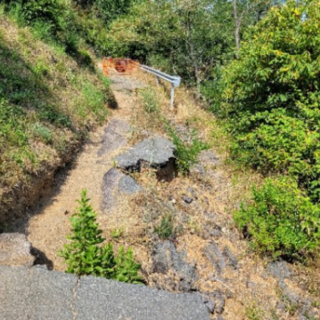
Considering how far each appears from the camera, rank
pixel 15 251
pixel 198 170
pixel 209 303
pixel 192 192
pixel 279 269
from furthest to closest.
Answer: pixel 198 170 < pixel 192 192 < pixel 279 269 < pixel 209 303 < pixel 15 251

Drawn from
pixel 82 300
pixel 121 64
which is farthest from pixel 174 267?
pixel 121 64

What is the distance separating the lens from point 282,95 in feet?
26.3

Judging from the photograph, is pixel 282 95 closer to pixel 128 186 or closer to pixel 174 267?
pixel 128 186

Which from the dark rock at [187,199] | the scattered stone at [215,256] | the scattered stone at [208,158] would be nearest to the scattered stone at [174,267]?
the scattered stone at [215,256]

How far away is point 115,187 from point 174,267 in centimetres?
205

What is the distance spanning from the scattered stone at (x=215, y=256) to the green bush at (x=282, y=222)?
60 cm

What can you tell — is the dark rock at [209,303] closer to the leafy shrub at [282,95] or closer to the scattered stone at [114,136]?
the leafy shrub at [282,95]

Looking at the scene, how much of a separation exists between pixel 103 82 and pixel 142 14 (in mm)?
6532

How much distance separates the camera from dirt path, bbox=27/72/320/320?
465 cm

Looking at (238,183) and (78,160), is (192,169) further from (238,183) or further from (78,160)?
(78,160)

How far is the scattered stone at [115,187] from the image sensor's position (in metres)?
6.04

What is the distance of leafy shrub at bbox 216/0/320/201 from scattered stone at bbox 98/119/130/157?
2.67 m

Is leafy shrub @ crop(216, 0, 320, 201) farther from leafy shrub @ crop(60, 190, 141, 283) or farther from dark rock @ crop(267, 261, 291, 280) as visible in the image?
leafy shrub @ crop(60, 190, 141, 283)

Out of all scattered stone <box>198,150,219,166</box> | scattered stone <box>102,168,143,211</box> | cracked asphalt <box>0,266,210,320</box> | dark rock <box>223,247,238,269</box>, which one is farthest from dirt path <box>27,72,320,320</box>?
cracked asphalt <box>0,266,210,320</box>
